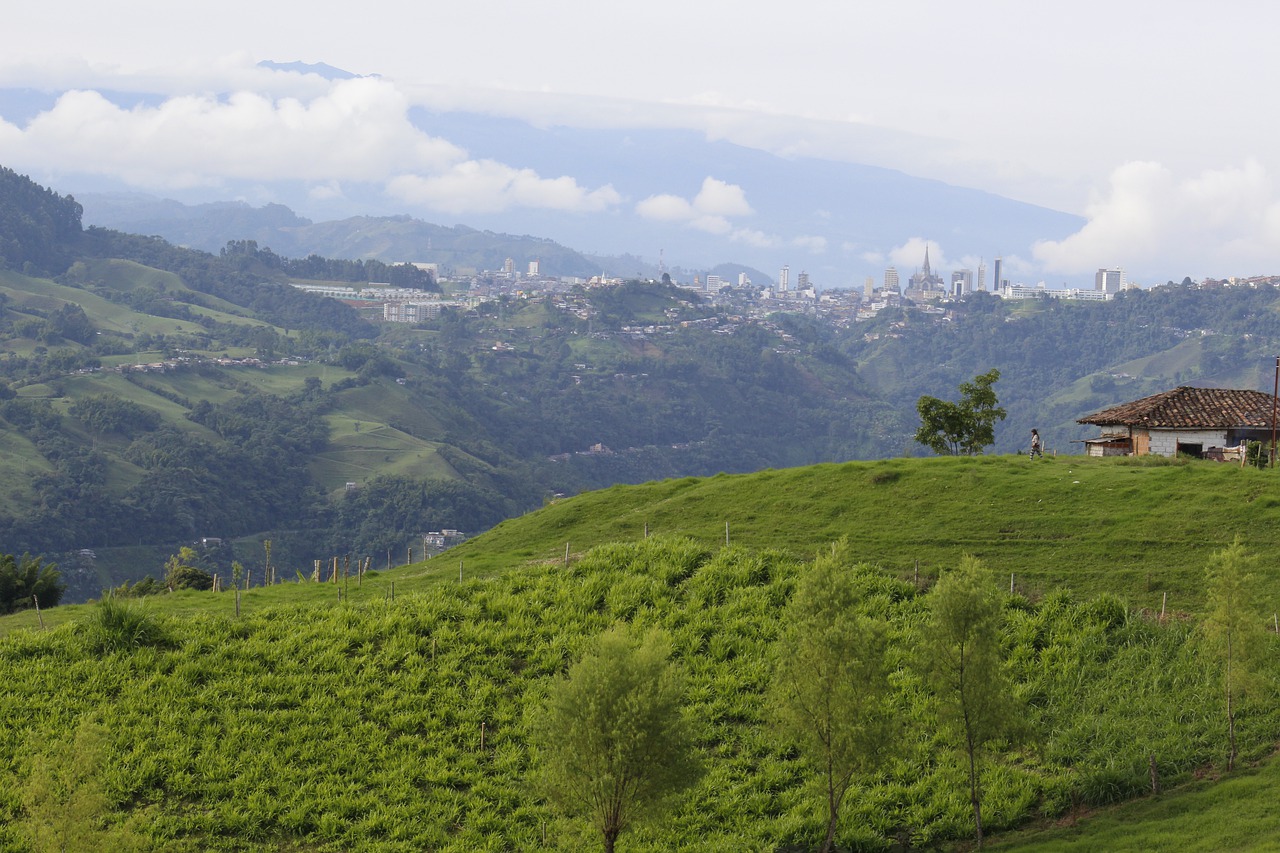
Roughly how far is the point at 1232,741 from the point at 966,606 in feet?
24.9

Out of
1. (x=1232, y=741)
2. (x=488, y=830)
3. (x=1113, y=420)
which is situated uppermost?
(x=1113, y=420)

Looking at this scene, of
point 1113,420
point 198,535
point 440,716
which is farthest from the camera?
point 198,535

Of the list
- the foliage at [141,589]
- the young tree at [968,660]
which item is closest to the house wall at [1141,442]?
the young tree at [968,660]

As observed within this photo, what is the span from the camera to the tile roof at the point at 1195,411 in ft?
146

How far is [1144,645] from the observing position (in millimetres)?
28844

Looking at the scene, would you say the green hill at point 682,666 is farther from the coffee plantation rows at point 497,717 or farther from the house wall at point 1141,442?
the house wall at point 1141,442

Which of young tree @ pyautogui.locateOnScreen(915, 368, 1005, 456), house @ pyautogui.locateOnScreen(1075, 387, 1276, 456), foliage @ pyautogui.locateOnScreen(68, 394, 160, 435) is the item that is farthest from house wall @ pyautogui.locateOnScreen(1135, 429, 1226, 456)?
foliage @ pyautogui.locateOnScreen(68, 394, 160, 435)

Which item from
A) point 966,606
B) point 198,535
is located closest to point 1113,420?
point 966,606

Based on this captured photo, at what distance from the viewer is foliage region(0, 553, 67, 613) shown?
4188 centimetres

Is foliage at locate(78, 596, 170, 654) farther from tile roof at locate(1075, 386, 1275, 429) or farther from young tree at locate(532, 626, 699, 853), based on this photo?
tile roof at locate(1075, 386, 1275, 429)

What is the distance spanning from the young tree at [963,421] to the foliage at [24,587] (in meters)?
38.2

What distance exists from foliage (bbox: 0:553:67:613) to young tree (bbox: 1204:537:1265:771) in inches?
1482

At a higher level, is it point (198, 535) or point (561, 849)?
point (561, 849)

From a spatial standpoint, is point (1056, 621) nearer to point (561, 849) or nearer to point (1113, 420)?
point (561, 849)
